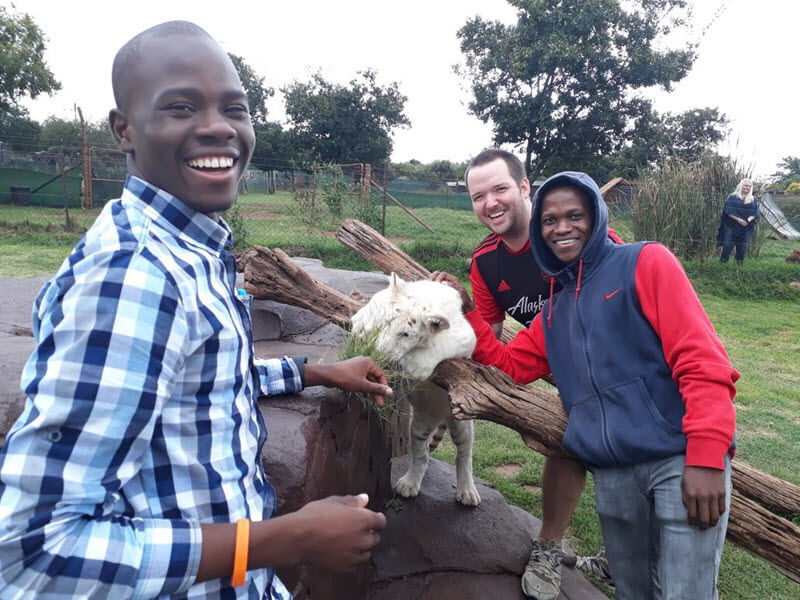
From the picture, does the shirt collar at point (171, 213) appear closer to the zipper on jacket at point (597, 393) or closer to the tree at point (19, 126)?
the zipper on jacket at point (597, 393)

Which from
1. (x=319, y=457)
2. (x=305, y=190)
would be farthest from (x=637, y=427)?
(x=305, y=190)

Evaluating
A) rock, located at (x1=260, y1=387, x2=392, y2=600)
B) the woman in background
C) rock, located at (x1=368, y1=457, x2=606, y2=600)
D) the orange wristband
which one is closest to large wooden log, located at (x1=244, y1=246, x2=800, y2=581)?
rock, located at (x1=260, y1=387, x2=392, y2=600)

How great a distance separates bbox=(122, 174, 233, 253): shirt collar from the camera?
1.30 metres

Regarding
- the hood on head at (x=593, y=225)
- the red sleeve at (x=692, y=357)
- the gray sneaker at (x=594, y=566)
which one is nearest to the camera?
the red sleeve at (x=692, y=357)

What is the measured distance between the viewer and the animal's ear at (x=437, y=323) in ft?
9.27

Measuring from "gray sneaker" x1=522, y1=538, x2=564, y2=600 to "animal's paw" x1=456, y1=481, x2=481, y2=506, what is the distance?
0.51m

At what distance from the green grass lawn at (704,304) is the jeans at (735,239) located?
40 cm

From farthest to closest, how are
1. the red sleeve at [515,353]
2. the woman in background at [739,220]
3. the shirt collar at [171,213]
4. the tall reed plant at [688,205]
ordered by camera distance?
the tall reed plant at [688,205]
the woman in background at [739,220]
the red sleeve at [515,353]
the shirt collar at [171,213]

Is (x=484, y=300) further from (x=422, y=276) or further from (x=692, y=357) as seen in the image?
(x=692, y=357)

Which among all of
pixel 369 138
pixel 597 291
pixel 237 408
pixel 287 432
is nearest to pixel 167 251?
pixel 237 408

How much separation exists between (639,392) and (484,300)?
183 cm

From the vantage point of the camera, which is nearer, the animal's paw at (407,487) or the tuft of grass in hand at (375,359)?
the tuft of grass in hand at (375,359)

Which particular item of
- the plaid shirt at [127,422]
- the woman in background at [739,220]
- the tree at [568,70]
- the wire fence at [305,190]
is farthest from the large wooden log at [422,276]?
the tree at [568,70]

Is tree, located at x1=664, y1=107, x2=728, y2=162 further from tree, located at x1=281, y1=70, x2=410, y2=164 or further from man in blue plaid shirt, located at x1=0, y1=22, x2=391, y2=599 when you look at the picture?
man in blue plaid shirt, located at x1=0, y1=22, x2=391, y2=599
